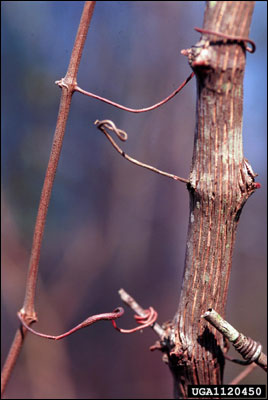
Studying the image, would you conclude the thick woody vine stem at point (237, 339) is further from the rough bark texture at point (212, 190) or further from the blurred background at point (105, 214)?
the blurred background at point (105, 214)

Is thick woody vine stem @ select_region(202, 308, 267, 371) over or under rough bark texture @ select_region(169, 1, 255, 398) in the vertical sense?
under

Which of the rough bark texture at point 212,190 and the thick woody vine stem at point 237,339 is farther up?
the rough bark texture at point 212,190

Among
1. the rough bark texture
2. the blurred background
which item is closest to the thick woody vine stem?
the rough bark texture

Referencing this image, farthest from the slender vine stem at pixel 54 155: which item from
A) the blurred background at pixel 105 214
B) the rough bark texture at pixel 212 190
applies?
the blurred background at pixel 105 214

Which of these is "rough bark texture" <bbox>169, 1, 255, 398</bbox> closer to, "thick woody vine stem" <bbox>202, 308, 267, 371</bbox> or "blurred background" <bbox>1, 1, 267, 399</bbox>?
"thick woody vine stem" <bbox>202, 308, 267, 371</bbox>

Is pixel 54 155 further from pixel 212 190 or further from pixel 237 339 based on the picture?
pixel 237 339

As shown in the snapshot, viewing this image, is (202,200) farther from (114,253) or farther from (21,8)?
(21,8)

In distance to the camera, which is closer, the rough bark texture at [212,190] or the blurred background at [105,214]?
the rough bark texture at [212,190]
